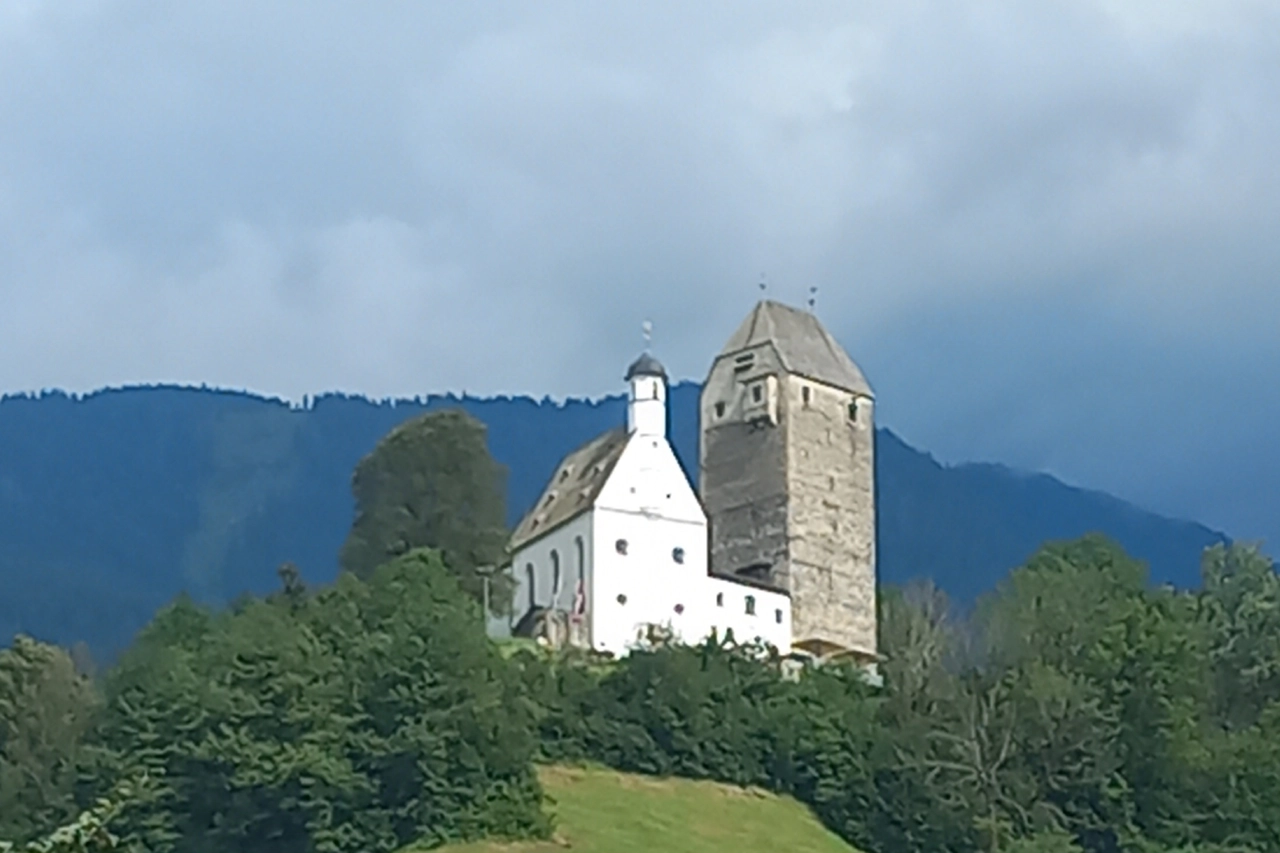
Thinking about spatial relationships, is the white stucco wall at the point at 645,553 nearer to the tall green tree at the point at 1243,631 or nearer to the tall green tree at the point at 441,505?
the tall green tree at the point at 441,505

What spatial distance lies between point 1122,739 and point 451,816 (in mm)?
17179

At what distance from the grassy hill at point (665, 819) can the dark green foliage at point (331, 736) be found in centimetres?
126

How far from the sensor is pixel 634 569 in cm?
7612

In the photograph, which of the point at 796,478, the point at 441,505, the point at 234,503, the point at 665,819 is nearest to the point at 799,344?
the point at 796,478

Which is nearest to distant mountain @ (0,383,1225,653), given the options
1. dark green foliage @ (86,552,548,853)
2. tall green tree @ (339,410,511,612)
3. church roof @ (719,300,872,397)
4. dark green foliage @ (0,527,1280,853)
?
church roof @ (719,300,872,397)

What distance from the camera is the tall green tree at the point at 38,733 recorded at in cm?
6372

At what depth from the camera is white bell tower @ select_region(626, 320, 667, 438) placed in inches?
3142

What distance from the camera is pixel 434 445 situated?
245ft

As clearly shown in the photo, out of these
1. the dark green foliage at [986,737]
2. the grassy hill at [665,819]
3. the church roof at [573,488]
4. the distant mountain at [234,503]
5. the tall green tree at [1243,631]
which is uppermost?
the distant mountain at [234,503]

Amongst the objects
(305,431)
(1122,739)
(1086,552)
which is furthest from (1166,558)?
(1122,739)

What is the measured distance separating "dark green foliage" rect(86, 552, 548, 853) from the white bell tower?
14149 mm

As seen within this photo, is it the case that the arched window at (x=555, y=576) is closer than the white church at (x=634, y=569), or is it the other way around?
the white church at (x=634, y=569)

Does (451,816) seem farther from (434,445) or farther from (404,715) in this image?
(434,445)

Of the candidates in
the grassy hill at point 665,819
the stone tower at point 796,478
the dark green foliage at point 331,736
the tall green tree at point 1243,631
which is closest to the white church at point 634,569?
the stone tower at point 796,478
